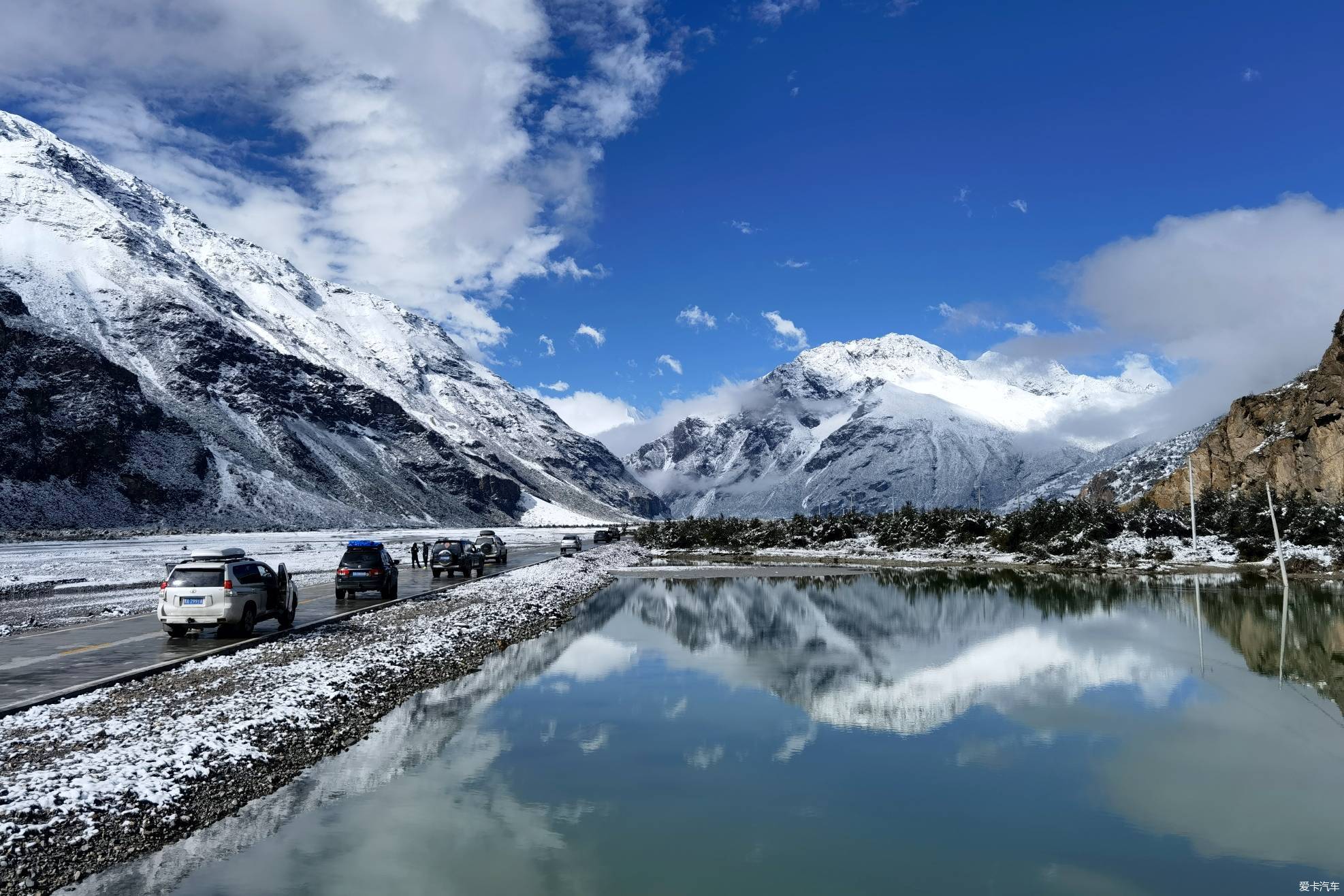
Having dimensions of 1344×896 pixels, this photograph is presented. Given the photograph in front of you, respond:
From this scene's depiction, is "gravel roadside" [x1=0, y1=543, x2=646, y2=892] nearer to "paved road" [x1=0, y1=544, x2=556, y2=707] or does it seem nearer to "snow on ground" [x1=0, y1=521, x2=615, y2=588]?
"paved road" [x1=0, y1=544, x2=556, y2=707]

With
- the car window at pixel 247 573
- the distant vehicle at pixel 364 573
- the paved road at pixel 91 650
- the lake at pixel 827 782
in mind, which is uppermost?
the car window at pixel 247 573

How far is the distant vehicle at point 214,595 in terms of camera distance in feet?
77.5

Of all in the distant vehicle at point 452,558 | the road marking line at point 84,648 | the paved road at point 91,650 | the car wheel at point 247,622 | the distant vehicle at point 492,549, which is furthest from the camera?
the distant vehicle at point 492,549

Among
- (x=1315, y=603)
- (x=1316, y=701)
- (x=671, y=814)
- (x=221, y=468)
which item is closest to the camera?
(x=671, y=814)

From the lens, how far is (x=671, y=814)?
13.5 metres

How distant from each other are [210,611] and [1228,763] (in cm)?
2459

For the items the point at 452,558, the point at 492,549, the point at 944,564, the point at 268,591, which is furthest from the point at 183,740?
the point at 944,564

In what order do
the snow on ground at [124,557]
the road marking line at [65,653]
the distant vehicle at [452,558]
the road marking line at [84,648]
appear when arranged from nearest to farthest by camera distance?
the road marking line at [65,653] < the road marking line at [84,648] < the snow on ground at [124,557] < the distant vehicle at [452,558]

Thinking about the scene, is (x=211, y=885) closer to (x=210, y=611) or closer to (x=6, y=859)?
(x=6, y=859)

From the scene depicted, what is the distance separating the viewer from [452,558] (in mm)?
53844

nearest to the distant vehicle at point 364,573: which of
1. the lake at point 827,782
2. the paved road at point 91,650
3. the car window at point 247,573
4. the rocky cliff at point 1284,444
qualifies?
the paved road at point 91,650

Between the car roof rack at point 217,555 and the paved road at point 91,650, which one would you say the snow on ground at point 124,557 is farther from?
Result: the car roof rack at point 217,555

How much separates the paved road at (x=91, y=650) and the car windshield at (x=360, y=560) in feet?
8.23

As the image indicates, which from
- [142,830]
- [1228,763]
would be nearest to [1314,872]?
[1228,763]
